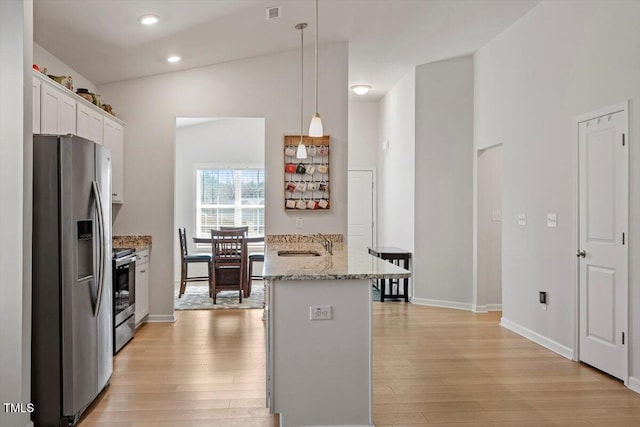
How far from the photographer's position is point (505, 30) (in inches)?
213

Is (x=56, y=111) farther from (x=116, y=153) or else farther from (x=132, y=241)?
(x=132, y=241)

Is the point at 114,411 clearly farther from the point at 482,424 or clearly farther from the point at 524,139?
the point at 524,139

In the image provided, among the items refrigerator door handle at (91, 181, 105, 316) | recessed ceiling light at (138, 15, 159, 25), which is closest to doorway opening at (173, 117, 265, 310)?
recessed ceiling light at (138, 15, 159, 25)

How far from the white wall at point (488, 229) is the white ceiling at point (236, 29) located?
1431 mm

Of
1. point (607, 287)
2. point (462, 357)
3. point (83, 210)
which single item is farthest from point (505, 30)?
point (83, 210)

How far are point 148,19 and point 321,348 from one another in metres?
3.02

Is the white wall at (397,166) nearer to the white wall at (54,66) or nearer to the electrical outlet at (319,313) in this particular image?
the white wall at (54,66)

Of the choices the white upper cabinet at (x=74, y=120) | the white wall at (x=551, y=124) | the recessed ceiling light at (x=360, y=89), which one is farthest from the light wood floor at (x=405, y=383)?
the recessed ceiling light at (x=360, y=89)

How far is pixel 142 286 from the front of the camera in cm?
532

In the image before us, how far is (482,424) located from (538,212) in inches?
101

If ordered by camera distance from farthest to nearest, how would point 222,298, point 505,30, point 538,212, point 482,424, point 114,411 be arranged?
point 222,298 → point 505,30 → point 538,212 → point 114,411 → point 482,424

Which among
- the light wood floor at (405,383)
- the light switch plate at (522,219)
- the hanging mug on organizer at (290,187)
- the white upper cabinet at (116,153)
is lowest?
the light wood floor at (405,383)

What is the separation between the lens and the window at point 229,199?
29.9 feet

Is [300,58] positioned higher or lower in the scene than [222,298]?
higher
